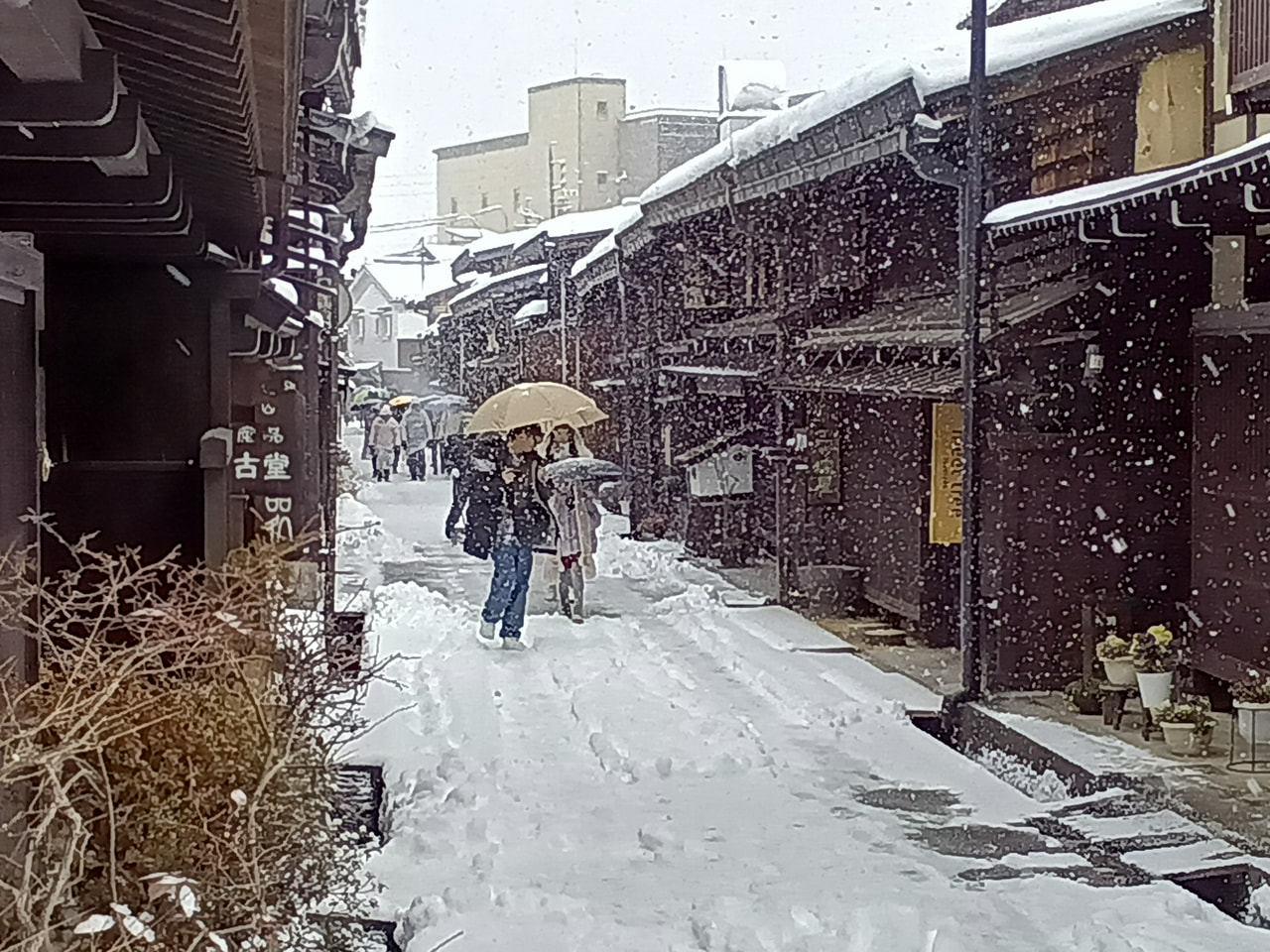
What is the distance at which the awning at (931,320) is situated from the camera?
37.9 ft

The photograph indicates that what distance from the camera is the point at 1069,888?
7.46m

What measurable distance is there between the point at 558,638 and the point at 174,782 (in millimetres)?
10145

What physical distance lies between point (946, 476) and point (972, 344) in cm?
356

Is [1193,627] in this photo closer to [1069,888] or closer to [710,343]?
[1069,888]

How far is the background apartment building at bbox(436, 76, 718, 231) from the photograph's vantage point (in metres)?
64.8

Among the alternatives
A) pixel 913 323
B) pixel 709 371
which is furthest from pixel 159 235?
pixel 709 371

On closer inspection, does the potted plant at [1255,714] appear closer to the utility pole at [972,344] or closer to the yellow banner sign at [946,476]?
the utility pole at [972,344]

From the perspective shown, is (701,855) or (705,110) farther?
(705,110)

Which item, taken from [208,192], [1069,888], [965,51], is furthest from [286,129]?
[965,51]

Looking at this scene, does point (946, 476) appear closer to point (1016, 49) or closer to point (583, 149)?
point (1016, 49)

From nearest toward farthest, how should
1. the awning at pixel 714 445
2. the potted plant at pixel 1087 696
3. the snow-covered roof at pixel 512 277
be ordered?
1. the potted plant at pixel 1087 696
2. the awning at pixel 714 445
3. the snow-covered roof at pixel 512 277

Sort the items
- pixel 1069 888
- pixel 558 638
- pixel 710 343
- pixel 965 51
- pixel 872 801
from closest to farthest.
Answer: pixel 1069 888 < pixel 872 801 < pixel 965 51 < pixel 558 638 < pixel 710 343

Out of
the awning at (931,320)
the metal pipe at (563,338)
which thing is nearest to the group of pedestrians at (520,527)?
the awning at (931,320)

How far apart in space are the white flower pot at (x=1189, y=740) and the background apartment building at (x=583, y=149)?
2001 inches
